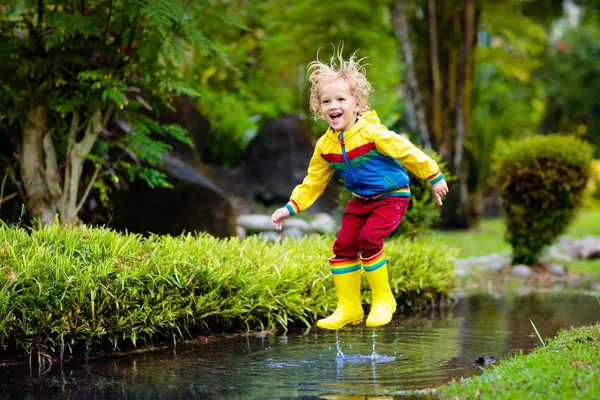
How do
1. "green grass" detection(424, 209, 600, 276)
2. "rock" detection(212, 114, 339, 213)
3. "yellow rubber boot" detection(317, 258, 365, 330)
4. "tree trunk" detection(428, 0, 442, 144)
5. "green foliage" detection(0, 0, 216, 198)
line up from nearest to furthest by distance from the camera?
"yellow rubber boot" detection(317, 258, 365, 330)
"green foliage" detection(0, 0, 216, 198)
"green grass" detection(424, 209, 600, 276)
"tree trunk" detection(428, 0, 442, 144)
"rock" detection(212, 114, 339, 213)

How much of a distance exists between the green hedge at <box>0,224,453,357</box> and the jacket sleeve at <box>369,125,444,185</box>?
1.64 m

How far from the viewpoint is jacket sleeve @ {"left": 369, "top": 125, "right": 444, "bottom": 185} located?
437 centimetres

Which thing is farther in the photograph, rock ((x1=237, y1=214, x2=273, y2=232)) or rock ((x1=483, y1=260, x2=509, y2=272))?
rock ((x1=237, y1=214, x2=273, y2=232))

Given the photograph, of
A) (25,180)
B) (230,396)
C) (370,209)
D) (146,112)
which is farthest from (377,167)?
(146,112)

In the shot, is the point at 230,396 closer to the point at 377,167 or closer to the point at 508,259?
the point at 377,167

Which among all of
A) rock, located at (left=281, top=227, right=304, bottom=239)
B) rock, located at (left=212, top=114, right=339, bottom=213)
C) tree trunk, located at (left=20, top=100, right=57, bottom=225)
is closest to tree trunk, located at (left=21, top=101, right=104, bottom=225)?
tree trunk, located at (left=20, top=100, right=57, bottom=225)

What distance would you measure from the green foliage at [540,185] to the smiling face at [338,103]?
4.73m

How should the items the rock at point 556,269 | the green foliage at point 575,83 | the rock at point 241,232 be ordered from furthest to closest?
the green foliage at point 575,83 → the rock at point 241,232 → the rock at point 556,269

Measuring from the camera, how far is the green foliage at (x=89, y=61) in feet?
20.6

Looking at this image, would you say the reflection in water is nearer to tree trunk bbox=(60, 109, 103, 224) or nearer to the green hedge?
the green hedge

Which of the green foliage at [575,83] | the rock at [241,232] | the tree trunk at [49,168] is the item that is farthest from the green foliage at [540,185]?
the green foliage at [575,83]

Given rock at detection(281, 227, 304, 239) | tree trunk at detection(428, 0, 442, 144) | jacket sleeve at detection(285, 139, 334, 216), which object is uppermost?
tree trunk at detection(428, 0, 442, 144)

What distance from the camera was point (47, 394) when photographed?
146 inches

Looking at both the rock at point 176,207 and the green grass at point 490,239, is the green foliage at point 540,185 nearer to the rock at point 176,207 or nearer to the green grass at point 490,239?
the green grass at point 490,239
